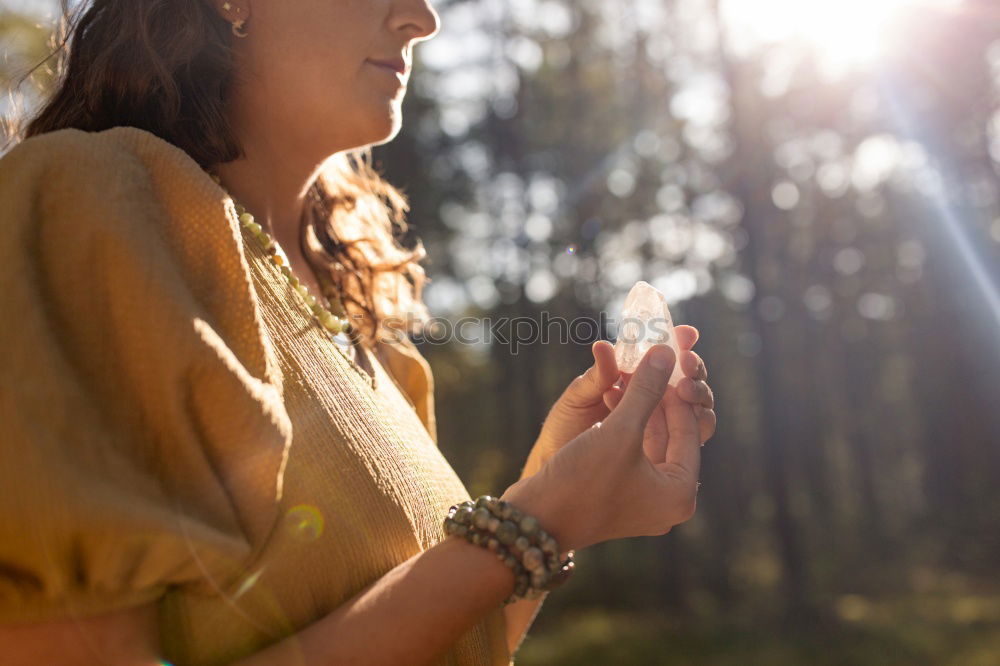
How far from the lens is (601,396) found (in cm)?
198

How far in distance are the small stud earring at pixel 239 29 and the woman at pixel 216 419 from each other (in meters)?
0.01

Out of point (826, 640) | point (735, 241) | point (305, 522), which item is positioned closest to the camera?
point (305, 522)

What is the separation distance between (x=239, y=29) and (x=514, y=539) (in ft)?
4.23

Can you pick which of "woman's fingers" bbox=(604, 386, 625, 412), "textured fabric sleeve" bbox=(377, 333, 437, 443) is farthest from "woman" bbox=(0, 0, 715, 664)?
"textured fabric sleeve" bbox=(377, 333, 437, 443)

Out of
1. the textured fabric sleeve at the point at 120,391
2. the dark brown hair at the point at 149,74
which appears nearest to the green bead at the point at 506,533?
the textured fabric sleeve at the point at 120,391

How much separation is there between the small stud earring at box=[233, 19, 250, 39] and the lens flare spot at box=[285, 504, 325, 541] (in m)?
1.12

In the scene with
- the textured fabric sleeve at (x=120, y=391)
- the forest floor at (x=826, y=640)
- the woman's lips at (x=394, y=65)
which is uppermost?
the woman's lips at (x=394, y=65)

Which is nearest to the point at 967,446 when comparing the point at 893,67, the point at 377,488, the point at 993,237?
the point at 993,237

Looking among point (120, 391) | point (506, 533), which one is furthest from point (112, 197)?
point (506, 533)

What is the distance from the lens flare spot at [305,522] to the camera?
1.25m

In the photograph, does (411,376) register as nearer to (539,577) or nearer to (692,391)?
(692,391)

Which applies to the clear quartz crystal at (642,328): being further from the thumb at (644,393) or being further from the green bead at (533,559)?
the green bead at (533,559)

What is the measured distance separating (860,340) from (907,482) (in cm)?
965

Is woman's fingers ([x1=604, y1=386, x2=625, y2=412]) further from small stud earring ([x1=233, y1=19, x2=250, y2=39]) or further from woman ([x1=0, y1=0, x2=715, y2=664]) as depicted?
small stud earring ([x1=233, y1=19, x2=250, y2=39])
